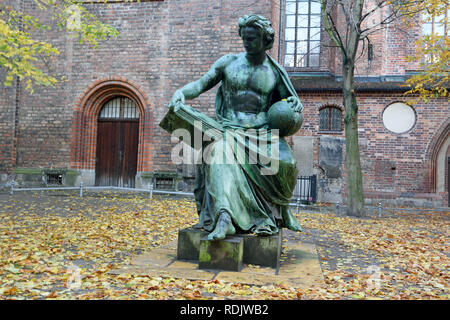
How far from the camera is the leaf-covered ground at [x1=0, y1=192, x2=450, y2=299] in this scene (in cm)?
308

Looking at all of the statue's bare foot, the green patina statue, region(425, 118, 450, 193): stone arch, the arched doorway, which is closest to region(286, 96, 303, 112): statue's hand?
the green patina statue

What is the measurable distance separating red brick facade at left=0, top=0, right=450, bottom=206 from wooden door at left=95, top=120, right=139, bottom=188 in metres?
0.39

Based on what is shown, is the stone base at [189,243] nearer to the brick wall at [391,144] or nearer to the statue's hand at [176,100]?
the statue's hand at [176,100]

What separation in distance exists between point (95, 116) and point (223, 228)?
13.0 metres

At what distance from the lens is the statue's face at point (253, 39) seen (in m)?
4.25

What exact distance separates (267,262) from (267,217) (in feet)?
1.51

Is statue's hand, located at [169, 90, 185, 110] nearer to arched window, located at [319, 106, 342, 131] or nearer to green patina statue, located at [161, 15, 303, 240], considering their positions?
green patina statue, located at [161, 15, 303, 240]

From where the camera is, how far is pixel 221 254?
3.63m

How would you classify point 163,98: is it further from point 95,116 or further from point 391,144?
point 391,144

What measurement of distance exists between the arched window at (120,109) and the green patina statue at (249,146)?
11.5 meters

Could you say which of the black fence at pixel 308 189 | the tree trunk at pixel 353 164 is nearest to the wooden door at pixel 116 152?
the black fence at pixel 308 189

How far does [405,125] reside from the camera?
51.1 ft

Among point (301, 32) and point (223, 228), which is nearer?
point (223, 228)

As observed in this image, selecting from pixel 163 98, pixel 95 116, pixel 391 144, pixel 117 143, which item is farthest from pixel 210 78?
pixel 391 144
